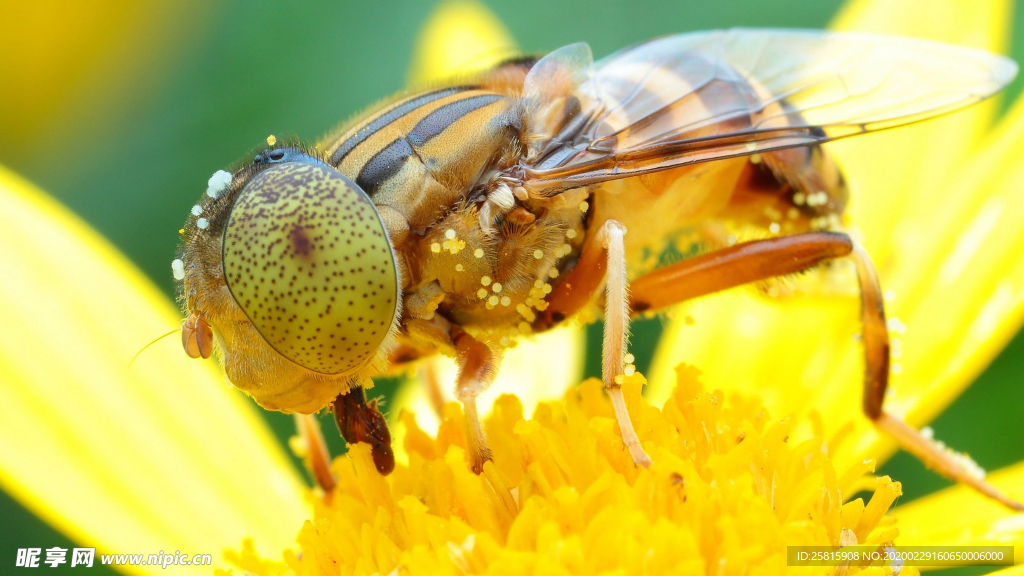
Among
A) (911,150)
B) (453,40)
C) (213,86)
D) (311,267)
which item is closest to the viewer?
(311,267)

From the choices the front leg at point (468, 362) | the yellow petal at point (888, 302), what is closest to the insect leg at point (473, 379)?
the front leg at point (468, 362)

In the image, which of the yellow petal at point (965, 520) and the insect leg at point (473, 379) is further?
the yellow petal at point (965, 520)

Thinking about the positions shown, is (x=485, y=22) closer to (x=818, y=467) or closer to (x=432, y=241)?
(x=432, y=241)

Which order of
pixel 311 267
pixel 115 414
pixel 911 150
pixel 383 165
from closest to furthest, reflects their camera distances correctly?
pixel 311 267 < pixel 383 165 < pixel 115 414 < pixel 911 150

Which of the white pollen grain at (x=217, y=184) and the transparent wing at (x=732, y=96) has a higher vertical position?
the white pollen grain at (x=217, y=184)

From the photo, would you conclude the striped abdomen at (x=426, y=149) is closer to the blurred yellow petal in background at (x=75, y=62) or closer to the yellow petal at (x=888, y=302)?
the yellow petal at (x=888, y=302)

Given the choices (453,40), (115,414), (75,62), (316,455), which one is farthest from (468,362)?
(75,62)

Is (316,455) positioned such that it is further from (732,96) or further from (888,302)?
(888,302)
